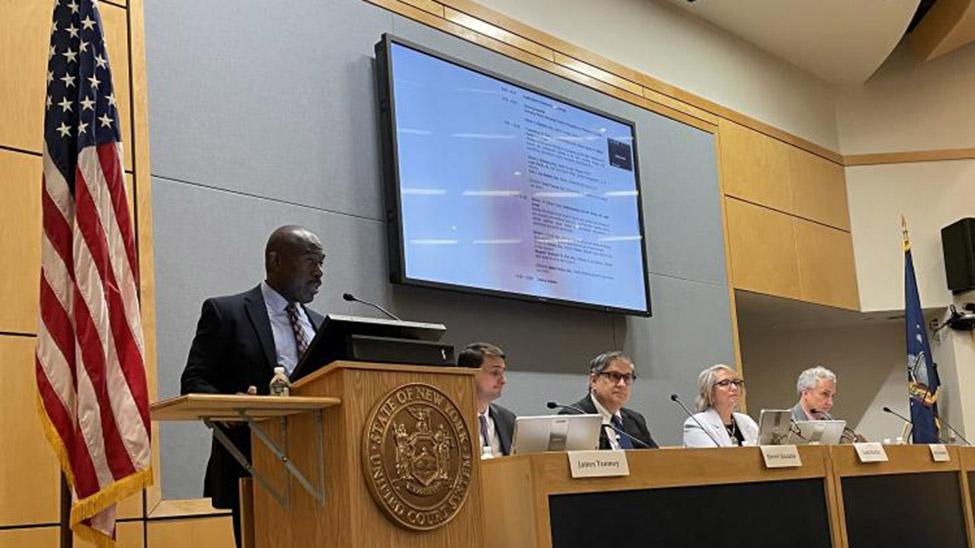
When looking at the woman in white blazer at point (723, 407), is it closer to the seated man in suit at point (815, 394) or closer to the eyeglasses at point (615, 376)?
the eyeglasses at point (615, 376)

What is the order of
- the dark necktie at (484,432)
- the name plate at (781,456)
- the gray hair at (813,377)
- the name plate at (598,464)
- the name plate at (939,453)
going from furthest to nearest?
the gray hair at (813,377)
the dark necktie at (484,432)
the name plate at (939,453)
the name plate at (781,456)
the name plate at (598,464)

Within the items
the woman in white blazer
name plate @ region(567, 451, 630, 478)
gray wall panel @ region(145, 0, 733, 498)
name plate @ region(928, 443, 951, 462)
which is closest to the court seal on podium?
name plate @ region(567, 451, 630, 478)

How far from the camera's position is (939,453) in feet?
14.8

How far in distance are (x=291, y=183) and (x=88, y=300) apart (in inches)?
81.2

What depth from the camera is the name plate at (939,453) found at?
4.47 meters

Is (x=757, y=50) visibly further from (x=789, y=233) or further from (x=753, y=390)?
(x=753, y=390)

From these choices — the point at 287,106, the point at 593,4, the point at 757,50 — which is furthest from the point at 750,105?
the point at 287,106

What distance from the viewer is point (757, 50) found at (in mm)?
8648

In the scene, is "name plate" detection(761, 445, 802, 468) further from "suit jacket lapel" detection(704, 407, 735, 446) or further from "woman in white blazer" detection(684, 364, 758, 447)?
"woman in white blazer" detection(684, 364, 758, 447)

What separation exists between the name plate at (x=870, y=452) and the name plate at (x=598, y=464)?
1.24m

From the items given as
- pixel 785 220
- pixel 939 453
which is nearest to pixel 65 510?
pixel 939 453

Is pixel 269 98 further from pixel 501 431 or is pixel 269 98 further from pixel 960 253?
pixel 960 253

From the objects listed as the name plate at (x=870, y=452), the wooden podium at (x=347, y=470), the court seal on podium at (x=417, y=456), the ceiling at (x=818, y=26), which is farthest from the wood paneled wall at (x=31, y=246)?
the ceiling at (x=818, y=26)

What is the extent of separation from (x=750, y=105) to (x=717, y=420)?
3601 mm
